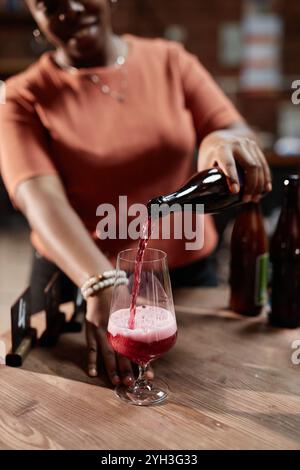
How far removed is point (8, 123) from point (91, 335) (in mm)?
650

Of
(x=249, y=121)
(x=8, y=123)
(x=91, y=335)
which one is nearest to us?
(x=91, y=335)

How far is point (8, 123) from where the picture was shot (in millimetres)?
1437

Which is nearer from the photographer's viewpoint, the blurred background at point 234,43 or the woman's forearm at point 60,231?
the woman's forearm at point 60,231

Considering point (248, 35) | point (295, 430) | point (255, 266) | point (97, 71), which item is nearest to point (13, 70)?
point (248, 35)

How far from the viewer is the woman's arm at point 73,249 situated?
105 cm

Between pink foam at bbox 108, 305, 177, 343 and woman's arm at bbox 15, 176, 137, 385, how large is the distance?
4.4 inches

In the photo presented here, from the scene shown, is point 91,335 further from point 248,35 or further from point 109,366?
point 248,35

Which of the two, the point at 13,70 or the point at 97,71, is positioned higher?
the point at 13,70

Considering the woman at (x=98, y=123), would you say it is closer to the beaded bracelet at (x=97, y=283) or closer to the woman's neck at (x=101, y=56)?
the woman's neck at (x=101, y=56)

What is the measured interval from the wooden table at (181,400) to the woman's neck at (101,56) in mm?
781

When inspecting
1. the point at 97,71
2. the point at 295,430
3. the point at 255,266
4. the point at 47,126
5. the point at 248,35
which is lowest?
the point at 295,430

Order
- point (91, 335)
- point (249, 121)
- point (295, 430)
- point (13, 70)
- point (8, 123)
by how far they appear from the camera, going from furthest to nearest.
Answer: point (249, 121)
point (13, 70)
point (8, 123)
point (91, 335)
point (295, 430)

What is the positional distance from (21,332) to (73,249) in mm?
226

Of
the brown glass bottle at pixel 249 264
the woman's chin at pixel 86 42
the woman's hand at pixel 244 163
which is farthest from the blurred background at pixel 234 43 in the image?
the woman's hand at pixel 244 163
